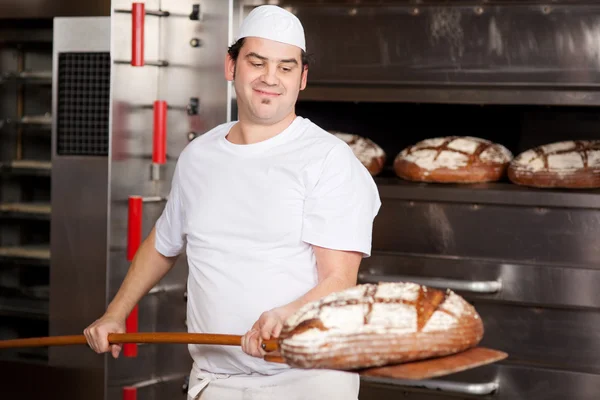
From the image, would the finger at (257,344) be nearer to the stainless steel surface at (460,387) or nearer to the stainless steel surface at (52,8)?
the stainless steel surface at (460,387)

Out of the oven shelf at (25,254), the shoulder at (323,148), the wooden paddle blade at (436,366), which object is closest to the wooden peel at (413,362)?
the wooden paddle blade at (436,366)

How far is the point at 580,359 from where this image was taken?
304 cm

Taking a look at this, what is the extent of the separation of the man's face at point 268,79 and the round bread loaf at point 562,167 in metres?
1.46

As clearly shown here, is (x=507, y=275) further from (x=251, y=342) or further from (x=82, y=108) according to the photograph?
(x=82, y=108)

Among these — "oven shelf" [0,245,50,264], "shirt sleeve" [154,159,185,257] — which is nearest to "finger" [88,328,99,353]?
"shirt sleeve" [154,159,185,257]

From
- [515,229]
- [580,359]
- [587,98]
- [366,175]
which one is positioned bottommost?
[580,359]

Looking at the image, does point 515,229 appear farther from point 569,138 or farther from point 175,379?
point 175,379

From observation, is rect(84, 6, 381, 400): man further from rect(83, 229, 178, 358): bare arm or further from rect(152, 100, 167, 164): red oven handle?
rect(152, 100, 167, 164): red oven handle

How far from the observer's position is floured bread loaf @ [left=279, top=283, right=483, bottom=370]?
5.09 feet

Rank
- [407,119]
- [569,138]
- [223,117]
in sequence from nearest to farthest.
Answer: [223,117] < [569,138] < [407,119]

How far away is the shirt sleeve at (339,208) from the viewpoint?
1878 mm

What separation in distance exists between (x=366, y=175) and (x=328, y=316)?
482 millimetres

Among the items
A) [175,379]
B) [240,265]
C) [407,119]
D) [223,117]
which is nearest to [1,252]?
[175,379]

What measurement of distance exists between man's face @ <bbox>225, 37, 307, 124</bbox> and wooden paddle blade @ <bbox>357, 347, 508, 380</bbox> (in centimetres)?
65
